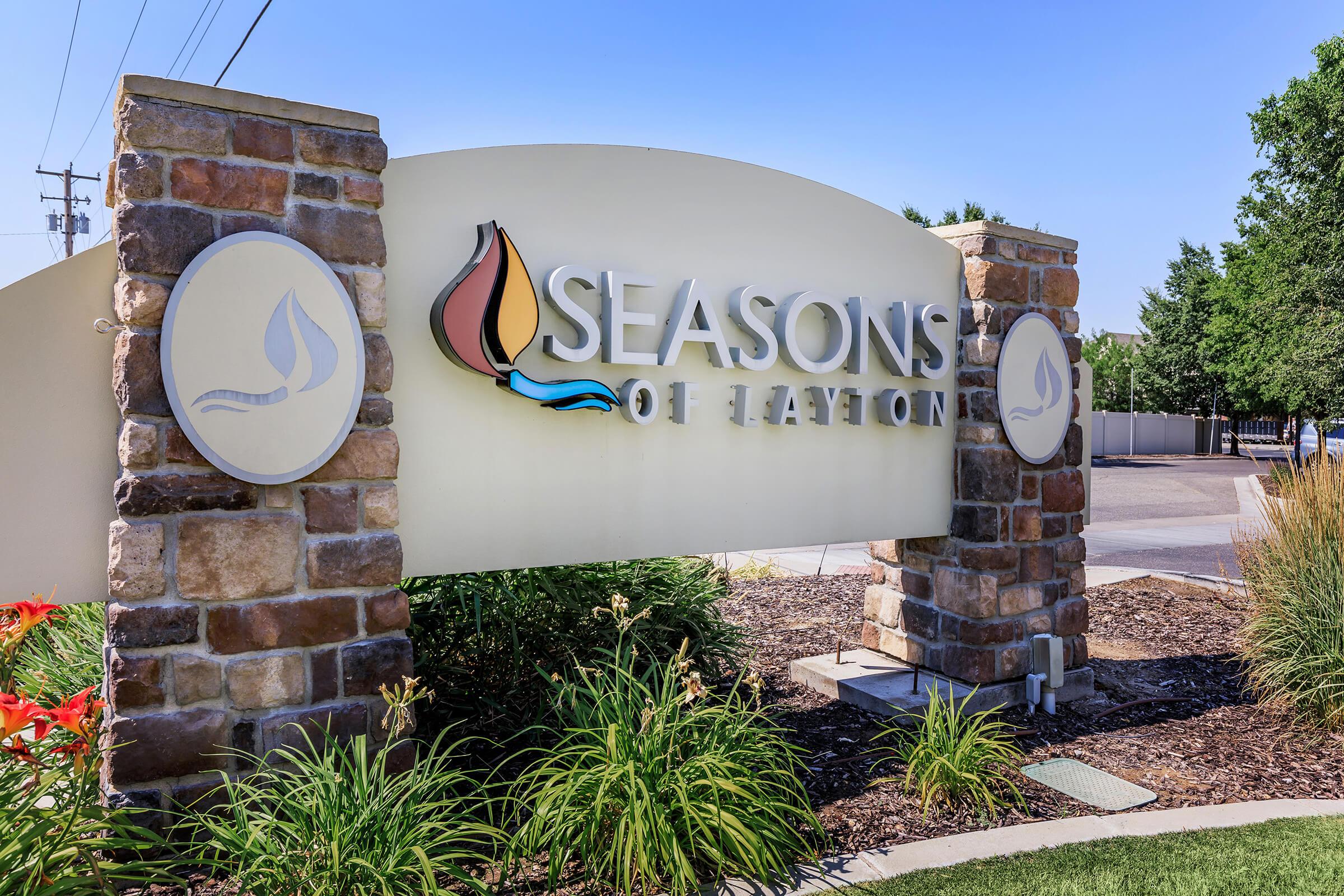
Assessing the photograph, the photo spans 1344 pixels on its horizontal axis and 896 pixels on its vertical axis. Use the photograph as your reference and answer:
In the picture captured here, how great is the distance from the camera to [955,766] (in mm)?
3869

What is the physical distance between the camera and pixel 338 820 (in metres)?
2.77

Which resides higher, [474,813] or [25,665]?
[25,665]

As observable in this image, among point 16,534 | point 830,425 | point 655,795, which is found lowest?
point 655,795

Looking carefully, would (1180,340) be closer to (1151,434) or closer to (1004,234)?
(1151,434)

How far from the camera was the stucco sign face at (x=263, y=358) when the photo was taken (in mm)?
3131

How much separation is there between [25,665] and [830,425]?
14.9 ft

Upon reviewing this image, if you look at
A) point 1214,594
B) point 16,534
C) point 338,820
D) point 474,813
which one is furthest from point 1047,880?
point 1214,594

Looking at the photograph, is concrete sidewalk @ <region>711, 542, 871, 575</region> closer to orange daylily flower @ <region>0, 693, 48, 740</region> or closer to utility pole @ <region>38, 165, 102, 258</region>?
orange daylily flower @ <region>0, 693, 48, 740</region>

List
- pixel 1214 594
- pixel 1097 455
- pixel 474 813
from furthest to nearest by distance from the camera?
pixel 1097 455, pixel 1214 594, pixel 474 813

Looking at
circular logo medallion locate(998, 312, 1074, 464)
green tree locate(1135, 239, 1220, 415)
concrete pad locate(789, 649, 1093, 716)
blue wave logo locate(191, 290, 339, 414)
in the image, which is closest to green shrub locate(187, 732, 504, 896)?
blue wave logo locate(191, 290, 339, 414)

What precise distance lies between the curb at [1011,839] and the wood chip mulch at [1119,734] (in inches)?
3.6


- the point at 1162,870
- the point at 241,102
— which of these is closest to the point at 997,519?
the point at 1162,870

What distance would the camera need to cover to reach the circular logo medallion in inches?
210

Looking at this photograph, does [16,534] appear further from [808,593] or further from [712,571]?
[808,593]
